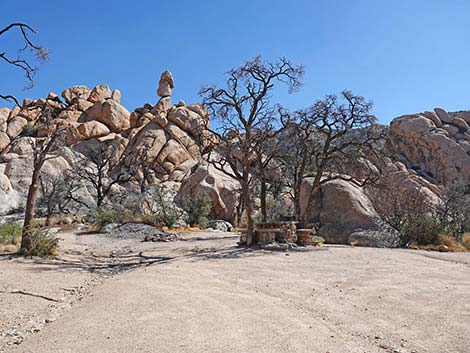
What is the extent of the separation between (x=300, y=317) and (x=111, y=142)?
42.3 m

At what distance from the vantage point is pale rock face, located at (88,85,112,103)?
52.0 m

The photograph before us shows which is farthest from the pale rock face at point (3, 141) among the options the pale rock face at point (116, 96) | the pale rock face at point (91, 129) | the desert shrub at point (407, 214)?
the desert shrub at point (407, 214)

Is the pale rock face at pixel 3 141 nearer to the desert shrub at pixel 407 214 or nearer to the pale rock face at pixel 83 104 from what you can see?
the pale rock face at pixel 83 104

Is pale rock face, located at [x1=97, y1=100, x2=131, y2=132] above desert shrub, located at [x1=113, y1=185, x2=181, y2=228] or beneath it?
above

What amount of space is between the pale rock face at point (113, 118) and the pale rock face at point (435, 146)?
32867 mm

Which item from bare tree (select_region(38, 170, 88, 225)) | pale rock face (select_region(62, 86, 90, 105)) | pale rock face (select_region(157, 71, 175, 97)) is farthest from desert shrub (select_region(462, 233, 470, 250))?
pale rock face (select_region(62, 86, 90, 105))

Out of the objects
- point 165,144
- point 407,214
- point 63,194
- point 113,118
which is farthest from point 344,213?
point 113,118

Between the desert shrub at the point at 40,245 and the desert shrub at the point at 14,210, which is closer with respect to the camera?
the desert shrub at the point at 40,245

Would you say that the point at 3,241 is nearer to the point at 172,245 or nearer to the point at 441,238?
the point at 172,245

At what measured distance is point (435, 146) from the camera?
4638cm

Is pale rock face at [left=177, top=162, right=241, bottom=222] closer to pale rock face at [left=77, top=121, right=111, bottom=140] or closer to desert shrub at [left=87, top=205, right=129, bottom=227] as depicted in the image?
desert shrub at [left=87, top=205, right=129, bottom=227]

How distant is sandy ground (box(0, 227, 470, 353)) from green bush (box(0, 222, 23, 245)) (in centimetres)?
329

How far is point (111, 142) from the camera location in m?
43.7

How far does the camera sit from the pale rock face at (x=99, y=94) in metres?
52.0
